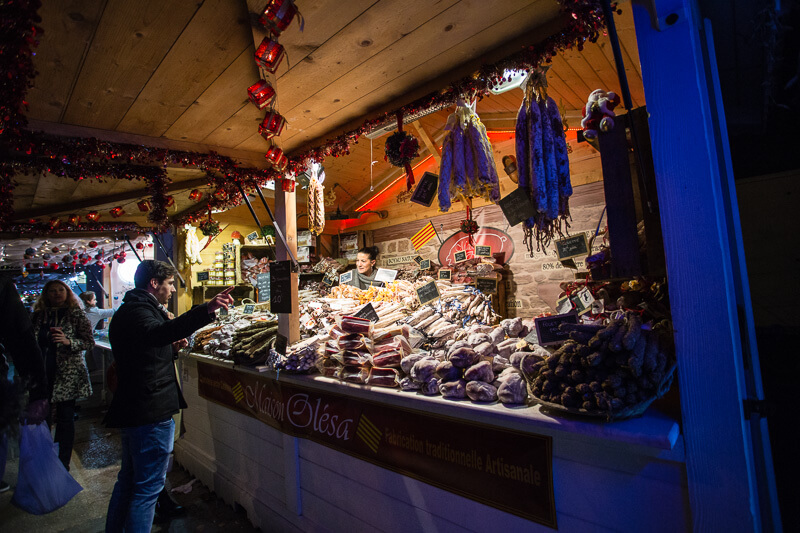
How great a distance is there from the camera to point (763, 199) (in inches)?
120

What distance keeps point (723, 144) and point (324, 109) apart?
2509 millimetres

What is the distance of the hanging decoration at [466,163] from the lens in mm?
2811

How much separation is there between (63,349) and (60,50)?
3830 mm

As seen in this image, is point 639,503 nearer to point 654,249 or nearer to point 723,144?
point 654,249

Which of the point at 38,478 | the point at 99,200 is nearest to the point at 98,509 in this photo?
the point at 38,478

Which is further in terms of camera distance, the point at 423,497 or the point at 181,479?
the point at 181,479

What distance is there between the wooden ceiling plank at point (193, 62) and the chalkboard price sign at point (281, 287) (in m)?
1.44

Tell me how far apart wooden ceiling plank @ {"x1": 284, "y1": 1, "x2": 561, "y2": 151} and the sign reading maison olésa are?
2193mm

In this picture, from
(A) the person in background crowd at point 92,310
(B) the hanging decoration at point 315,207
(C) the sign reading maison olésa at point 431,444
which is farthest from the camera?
(A) the person in background crowd at point 92,310

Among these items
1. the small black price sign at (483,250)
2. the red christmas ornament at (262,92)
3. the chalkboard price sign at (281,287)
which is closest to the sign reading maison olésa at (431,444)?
the chalkboard price sign at (281,287)

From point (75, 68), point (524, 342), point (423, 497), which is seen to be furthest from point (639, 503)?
point (75, 68)

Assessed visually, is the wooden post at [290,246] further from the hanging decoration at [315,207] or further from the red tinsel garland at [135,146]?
the hanging decoration at [315,207]

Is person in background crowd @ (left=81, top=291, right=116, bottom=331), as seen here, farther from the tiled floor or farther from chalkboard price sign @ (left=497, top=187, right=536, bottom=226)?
chalkboard price sign @ (left=497, top=187, right=536, bottom=226)

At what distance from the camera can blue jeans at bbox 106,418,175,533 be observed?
2578 millimetres
